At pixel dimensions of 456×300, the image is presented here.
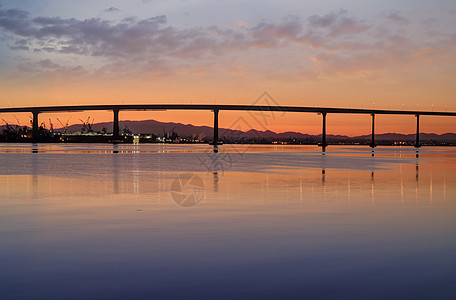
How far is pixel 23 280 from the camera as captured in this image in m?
7.74

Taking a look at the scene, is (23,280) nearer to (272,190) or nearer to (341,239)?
(341,239)

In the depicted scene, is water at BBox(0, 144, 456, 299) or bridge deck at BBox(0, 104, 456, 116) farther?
bridge deck at BBox(0, 104, 456, 116)

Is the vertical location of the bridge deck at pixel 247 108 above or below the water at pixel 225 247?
above

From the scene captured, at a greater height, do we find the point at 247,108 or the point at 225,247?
the point at 247,108

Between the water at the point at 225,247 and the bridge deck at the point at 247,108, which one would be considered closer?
the water at the point at 225,247

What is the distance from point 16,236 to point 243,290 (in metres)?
6.64

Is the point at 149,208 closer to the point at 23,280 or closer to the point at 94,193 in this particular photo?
the point at 94,193

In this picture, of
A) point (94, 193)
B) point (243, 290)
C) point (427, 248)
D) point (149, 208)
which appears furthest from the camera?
point (94, 193)

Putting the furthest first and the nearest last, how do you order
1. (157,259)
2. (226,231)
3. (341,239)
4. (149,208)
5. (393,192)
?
(393,192) → (149,208) → (226,231) → (341,239) → (157,259)

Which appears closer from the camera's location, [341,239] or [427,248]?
[427,248]

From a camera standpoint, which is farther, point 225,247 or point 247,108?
point 247,108

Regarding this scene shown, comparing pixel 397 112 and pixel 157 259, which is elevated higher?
pixel 397 112

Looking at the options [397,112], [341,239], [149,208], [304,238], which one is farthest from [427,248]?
[397,112]

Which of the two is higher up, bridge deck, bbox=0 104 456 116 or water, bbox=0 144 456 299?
bridge deck, bbox=0 104 456 116
